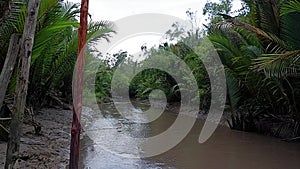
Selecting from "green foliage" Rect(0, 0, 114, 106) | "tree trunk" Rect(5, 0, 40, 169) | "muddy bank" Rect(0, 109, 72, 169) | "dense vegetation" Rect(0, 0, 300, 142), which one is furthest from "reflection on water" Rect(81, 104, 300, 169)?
"tree trunk" Rect(5, 0, 40, 169)

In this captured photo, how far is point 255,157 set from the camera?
575 cm

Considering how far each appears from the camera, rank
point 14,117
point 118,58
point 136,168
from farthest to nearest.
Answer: point 118,58
point 136,168
point 14,117

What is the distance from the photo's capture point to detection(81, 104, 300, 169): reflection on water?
16.4 feet

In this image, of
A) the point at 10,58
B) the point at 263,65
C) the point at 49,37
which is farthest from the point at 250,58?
the point at 10,58

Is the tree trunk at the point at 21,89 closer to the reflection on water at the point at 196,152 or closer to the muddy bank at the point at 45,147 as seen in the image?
the muddy bank at the point at 45,147

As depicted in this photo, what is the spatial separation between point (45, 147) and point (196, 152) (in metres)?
2.63

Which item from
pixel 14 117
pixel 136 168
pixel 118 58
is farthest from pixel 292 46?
pixel 118 58

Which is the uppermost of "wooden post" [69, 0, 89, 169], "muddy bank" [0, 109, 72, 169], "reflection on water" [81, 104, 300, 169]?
"wooden post" [69, 0, 89, 169]

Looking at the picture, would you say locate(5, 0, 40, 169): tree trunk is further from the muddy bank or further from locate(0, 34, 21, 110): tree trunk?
the muddy bank

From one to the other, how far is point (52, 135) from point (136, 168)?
237 centimetres

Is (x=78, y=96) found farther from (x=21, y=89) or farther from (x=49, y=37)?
(x=49, y=37)

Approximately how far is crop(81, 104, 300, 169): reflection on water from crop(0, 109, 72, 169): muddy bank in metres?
0.36

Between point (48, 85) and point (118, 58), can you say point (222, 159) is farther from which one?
point (118, 58)

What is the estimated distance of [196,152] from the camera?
593 centimetres
